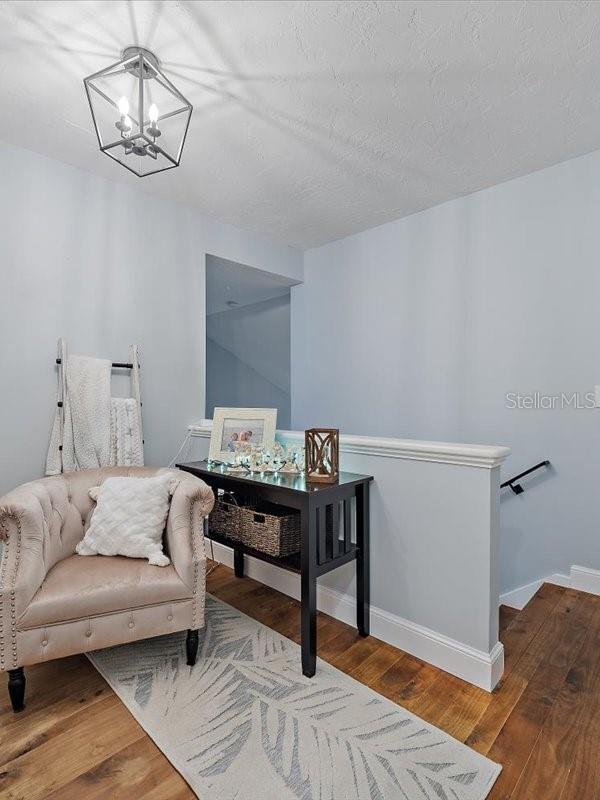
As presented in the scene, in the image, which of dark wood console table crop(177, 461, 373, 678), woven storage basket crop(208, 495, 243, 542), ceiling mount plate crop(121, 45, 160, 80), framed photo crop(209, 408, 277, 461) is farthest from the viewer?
framed photo crop(209, 408, 277, 461)

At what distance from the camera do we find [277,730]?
4.80 ft

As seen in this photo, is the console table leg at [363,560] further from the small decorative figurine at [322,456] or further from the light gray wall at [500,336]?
the light gray wall at [500,336]

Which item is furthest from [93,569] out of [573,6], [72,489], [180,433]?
[573,6]

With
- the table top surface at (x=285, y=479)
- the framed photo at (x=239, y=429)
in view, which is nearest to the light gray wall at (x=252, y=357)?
the framed photo at (x=239, y=429)

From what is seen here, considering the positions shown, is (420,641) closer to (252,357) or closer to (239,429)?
(239,429)

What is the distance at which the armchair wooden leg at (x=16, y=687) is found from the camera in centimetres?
153

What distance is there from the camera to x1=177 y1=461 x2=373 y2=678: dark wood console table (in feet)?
5.78

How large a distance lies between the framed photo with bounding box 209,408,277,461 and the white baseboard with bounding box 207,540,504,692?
31.3 inches

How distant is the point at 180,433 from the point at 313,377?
1391mm

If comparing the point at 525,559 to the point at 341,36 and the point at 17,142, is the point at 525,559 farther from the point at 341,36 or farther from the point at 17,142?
the point at 17,142

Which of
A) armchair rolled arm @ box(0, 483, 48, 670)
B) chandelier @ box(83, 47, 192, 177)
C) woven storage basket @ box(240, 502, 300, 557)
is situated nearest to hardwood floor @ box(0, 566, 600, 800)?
armchair rolled arm @ box(0, 483, 48, 670)

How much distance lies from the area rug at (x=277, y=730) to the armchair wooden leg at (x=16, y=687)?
31cm

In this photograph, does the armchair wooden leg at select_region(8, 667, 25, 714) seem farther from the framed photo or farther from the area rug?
the framed photo

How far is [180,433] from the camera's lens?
303 centimetres
